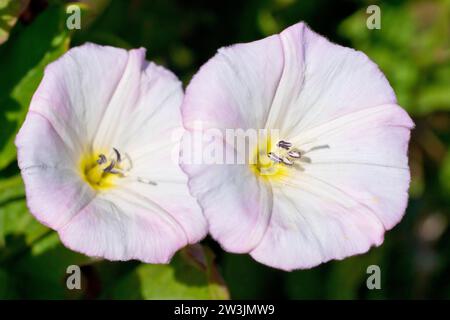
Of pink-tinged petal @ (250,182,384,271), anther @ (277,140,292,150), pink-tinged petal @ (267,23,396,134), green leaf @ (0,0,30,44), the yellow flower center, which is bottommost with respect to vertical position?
pink-tinged petal @ (250,182,384,271)

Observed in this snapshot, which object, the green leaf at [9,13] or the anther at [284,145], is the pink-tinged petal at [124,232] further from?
the green leaf at [9,13]

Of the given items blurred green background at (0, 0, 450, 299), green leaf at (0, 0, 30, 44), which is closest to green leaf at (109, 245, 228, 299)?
blurred green background at (0, 0, 450, 299)

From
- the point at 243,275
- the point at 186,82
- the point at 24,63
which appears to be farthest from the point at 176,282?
the point at 186,82

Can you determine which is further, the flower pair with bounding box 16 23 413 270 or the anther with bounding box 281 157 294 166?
the anther with bounding box 281 157 294 166

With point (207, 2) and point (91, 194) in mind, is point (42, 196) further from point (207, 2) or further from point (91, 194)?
point (207, 2)

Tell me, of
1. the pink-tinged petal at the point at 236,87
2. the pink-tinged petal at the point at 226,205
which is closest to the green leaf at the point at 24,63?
the pink-tinged petal at the point at 236,87

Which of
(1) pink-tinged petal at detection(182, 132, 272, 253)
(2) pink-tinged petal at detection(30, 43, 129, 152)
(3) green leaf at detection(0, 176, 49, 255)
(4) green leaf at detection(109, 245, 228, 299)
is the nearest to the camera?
(1) pink-tinged petal at detection(182, 132, 272, 253)

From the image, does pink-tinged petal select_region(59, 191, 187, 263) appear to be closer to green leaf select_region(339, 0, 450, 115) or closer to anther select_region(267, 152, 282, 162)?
anther select_region(267, 152, 282, 162)

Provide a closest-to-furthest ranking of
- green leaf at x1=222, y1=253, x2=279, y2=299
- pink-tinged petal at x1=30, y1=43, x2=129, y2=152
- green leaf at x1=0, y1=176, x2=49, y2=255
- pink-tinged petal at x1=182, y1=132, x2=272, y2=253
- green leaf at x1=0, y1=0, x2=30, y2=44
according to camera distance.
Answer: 1. pink-tinged petal at x1=182, y1=132, x2=272, y2=253
2. pink-tinged petal at x1=30, y1=43, x2=129, y2=152
3. green leaf at x1=0, y1=0, x2=30, y2=44
4. green leaf at x1=0, y1=176, x2=49, y2=255
5. green leaf at x1=222, y1=253, x2=279, y2=299

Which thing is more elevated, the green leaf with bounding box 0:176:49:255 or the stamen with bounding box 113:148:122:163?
the stamen with bounding box 113:148:122:163
